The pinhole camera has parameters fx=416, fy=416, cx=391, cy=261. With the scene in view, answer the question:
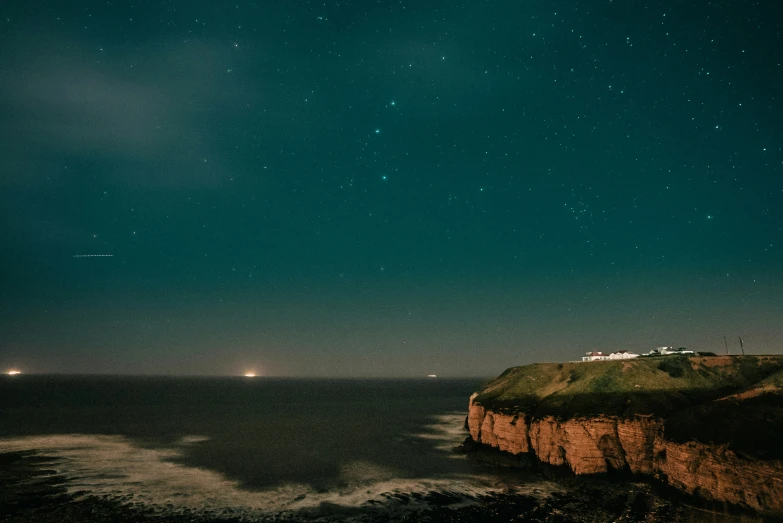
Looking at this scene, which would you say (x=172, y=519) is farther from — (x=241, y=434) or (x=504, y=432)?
(x=241, y=434)

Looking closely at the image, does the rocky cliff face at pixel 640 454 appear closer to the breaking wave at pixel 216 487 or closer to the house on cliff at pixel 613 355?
the breaking wave at pixel 216 487

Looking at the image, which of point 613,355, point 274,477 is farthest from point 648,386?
point 613,355

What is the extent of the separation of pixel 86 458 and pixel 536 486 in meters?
45.1

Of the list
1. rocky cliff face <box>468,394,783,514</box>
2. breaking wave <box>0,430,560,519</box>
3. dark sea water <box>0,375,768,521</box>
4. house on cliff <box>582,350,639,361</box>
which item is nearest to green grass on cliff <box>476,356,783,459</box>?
rocky cliff face <box>468,394,783,514</box>

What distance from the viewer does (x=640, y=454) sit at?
115 feet

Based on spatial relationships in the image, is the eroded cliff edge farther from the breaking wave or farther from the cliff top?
the breaking wave

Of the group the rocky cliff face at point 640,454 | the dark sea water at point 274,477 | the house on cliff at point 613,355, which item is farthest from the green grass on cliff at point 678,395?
the house on cliff at point 613,355

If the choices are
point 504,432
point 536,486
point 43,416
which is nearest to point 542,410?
point 504,432

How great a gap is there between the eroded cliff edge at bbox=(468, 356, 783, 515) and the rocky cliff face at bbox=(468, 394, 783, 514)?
2.6 inches

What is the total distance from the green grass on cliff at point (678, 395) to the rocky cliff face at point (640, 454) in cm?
89

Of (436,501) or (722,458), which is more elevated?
(722,458)

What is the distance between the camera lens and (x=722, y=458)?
28.1m

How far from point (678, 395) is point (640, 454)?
7.31m

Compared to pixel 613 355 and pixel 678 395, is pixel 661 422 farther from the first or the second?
pixel 613 355
